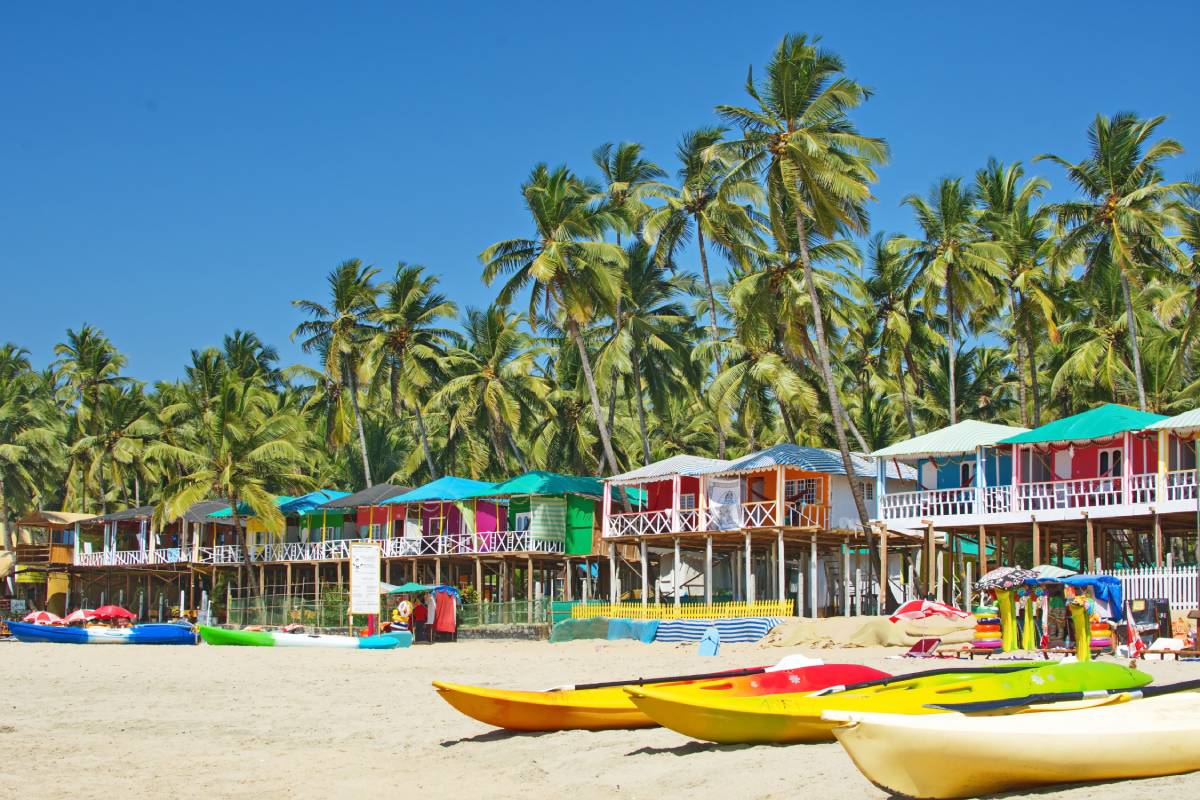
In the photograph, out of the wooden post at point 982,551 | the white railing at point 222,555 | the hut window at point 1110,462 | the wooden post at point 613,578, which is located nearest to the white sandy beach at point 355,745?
the wooden post at point 982,551

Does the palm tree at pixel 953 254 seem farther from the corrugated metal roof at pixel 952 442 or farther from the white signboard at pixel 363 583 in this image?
the white signboard at pixel 363 583

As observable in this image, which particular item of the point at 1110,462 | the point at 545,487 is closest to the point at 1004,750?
the point at 1110,462

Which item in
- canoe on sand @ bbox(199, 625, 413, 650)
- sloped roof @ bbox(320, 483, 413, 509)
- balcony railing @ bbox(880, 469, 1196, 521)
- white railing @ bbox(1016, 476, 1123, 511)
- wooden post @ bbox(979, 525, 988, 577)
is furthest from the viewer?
sloped roof @ bbox(320, 483, 413, 509)

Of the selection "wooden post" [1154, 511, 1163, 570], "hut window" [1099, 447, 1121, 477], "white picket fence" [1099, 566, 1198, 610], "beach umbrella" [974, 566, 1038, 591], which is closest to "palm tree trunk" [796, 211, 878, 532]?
"hut window" [1099, 447, 1121, 477]

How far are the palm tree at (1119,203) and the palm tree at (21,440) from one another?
145 ft

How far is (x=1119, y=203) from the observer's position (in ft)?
115

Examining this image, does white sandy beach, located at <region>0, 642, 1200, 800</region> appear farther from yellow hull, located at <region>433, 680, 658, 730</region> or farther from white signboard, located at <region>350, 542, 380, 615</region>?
white signboard, located at <region>350, 542, 380, 615</region>

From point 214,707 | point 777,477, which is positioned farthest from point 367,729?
point 777,477

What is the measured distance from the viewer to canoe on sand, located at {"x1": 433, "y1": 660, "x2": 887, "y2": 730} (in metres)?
13.6

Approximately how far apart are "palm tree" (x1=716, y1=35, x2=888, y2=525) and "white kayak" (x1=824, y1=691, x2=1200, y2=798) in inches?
865

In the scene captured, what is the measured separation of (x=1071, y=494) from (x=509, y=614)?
1513 centimetres

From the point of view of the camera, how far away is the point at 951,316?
38875mm

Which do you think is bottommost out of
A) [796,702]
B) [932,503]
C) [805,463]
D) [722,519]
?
[796,702]

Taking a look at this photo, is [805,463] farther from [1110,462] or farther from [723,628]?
[1110,462]
